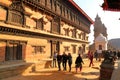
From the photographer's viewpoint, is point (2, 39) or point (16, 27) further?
point (16, 27)

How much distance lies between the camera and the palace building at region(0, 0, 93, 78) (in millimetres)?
13828

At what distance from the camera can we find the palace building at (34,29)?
1383 cm

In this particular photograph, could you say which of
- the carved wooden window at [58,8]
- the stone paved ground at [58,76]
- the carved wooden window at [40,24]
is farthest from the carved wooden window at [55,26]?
the stone paved ground at [58,76]

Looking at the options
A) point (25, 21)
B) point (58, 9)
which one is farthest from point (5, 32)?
point (58, 9)

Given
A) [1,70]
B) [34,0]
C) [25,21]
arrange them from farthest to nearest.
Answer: [34,0], [25,21], [1,70]

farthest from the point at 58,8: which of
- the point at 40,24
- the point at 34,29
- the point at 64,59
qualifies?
the point at 64,59

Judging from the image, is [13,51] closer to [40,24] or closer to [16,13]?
[16,13]

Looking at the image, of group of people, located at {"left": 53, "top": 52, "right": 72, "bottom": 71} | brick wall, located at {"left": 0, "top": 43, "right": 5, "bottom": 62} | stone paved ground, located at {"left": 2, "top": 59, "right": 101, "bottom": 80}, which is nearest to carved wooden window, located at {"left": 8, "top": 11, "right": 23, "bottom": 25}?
brick wall, located at {"left": 0, "top": 43, "right": 5, "bottom": 62}

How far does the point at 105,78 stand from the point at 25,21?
9.50 metres

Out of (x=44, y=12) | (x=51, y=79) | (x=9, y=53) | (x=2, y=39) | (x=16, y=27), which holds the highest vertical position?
(x=44, y=12)

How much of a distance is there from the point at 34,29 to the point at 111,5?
928 centimetres

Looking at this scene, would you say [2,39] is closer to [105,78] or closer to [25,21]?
[25,21]

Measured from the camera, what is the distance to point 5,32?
13461 mm

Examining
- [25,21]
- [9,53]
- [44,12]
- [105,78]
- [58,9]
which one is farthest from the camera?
[58,9]
